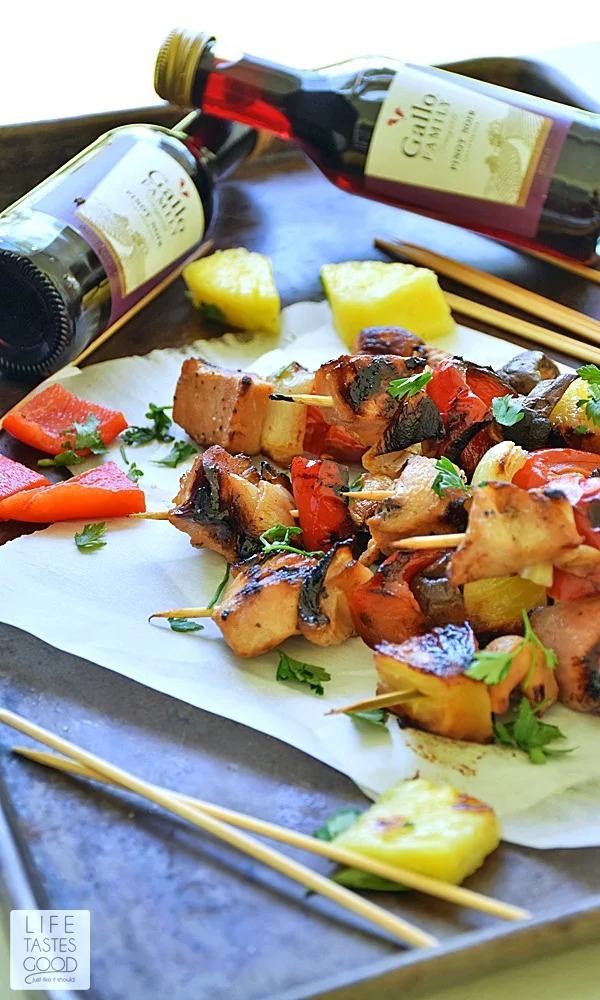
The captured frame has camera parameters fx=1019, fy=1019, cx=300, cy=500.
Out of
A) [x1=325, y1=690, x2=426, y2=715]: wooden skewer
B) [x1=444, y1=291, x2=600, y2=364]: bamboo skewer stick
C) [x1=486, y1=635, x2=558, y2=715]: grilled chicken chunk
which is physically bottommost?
[x1=325, y1=690, x2=426, y2=715]: wooden skewer

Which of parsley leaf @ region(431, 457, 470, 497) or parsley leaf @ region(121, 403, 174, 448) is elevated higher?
parsley leaf @ region(431, 457, 470, 497)

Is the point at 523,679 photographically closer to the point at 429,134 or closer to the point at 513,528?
the point at 513,528

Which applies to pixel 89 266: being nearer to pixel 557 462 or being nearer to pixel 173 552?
pixel 173 552

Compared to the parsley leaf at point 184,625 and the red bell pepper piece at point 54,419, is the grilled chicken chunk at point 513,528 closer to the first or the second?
the parsley leaf at point 184,625

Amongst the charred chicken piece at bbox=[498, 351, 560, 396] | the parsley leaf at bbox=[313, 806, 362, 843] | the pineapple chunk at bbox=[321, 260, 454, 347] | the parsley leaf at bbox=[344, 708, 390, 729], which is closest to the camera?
the parsley leaf at bbox=[313, 806, 362, 843]

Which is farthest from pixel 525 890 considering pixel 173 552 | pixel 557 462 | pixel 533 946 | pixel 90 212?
pixel 90 212

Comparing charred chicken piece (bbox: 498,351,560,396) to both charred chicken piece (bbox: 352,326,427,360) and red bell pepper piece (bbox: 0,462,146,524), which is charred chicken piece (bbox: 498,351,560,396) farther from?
red bell pepper piece (bbox: 0,462,146,524)

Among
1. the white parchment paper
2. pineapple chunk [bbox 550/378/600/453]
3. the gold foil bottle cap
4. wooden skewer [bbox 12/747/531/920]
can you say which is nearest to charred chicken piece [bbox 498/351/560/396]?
pineapple chunk [bbox 550/378/600/453]
